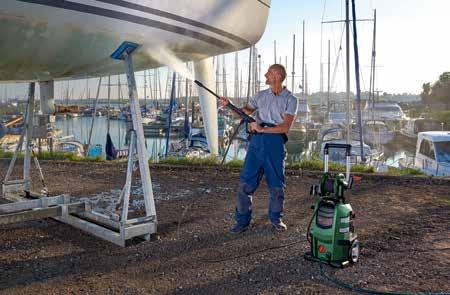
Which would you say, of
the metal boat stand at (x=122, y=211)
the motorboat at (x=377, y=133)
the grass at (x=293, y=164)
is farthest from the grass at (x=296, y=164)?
the motorboat at (x=377, y=133)

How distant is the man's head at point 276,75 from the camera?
188 inches

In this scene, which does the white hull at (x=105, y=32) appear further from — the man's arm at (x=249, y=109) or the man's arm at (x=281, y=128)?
the man's arm at (x=281, y=128)

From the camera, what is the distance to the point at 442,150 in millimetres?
14812

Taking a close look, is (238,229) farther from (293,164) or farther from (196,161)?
(196,161)

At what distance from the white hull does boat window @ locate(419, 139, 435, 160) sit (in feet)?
38.9

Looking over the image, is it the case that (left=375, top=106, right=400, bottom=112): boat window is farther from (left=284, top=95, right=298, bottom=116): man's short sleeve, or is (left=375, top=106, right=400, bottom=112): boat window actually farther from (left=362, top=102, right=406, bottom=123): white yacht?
(left=284, top=95, right=298, bottom=116): man's short sleeve

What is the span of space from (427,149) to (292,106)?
12602mm

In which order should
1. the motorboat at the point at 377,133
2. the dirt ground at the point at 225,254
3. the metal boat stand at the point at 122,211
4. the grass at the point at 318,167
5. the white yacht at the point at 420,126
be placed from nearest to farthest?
the dirt ground at the point at 225,254, the metal boat stand at the point at 122,211, the grass at the point at 318,167, the motorboat at the point at 377,133, the white yacht at the point at 420,126

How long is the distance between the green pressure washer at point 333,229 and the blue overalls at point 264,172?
0.77 metres

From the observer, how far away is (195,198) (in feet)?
22.1

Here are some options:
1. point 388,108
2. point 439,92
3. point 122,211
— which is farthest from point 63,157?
point 439,92

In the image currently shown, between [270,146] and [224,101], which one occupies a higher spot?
[224,101]

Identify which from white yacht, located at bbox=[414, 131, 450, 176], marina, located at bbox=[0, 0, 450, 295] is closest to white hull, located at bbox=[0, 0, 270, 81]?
marina, located at bbox=[0, 0, 450, 295]

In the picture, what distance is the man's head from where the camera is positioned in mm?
4785
